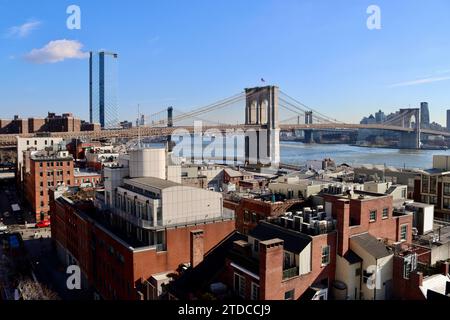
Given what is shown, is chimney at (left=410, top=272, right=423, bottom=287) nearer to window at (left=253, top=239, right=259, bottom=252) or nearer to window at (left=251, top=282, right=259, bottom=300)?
window at (left=253, top=239, right=259, bottom=252)

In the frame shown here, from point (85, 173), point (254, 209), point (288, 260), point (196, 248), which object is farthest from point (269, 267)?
point (85, 173)

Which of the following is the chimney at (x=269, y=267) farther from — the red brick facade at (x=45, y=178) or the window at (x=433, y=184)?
the red brick facade at (x=45, y=178)

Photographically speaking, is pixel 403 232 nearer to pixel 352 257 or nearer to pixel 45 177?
pixel 352 257

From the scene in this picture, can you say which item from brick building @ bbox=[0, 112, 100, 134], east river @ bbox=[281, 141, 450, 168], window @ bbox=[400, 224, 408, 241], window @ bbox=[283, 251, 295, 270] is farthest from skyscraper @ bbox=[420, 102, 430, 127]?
window @ bbox=[283, 251, 295, 270]

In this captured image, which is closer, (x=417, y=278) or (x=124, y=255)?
(x=417, y=278)

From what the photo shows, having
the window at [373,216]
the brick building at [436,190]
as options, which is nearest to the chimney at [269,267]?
the window at [373,216]

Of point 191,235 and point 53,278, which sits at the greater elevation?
point 191,235
